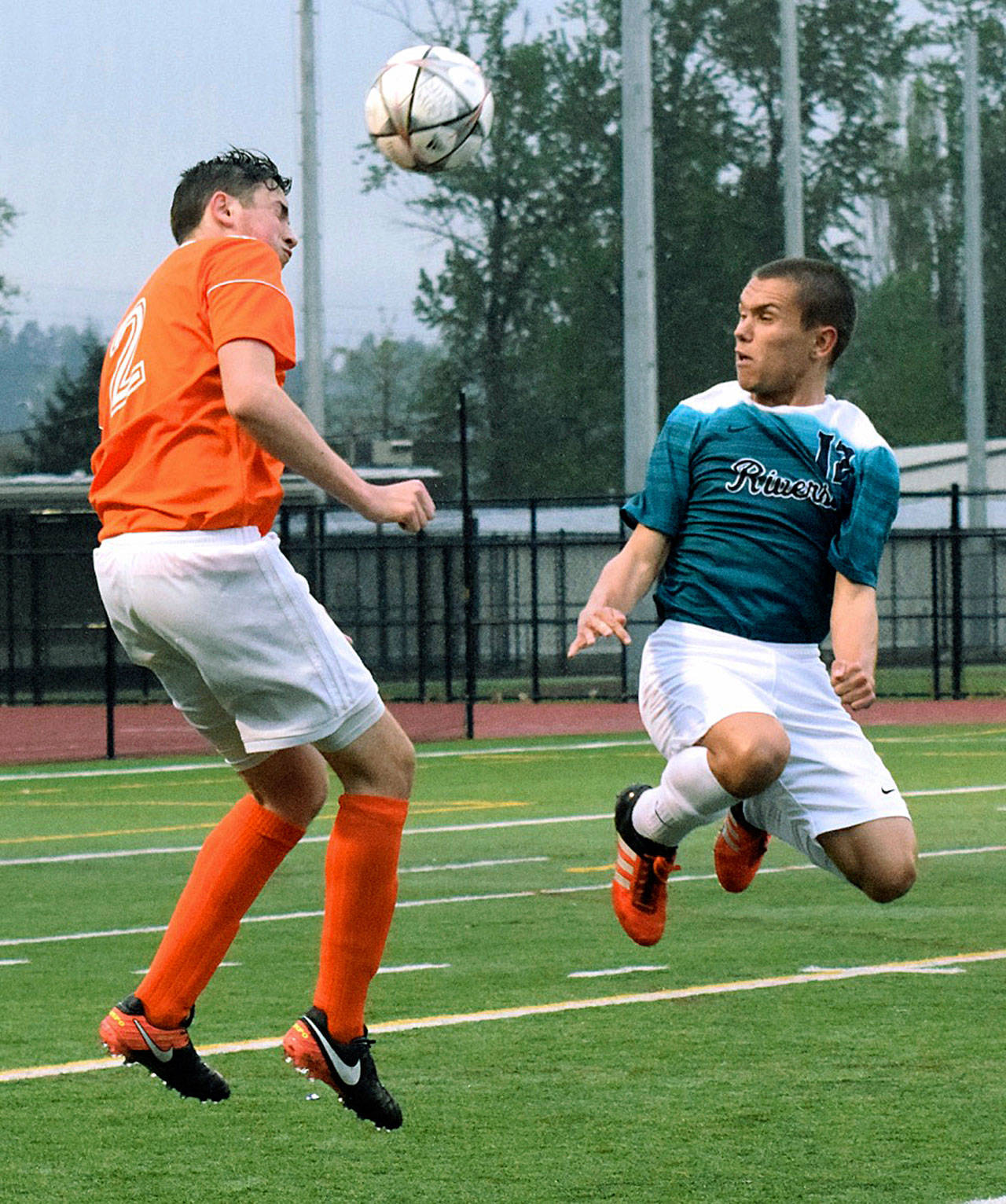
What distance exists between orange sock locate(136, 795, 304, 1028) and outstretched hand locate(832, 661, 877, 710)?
1.45m

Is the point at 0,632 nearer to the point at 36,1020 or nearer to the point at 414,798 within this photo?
the point at 414,798

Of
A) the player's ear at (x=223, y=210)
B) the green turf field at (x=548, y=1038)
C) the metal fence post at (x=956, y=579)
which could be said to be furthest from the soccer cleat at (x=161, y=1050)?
the metal fence post at (x=956, y=579)

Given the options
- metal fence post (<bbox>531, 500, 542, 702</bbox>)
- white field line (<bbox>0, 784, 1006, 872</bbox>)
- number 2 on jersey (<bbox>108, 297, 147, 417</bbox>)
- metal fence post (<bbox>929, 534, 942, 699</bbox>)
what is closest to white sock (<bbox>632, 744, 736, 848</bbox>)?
number 2 on jersey (<bbox>108, 297, 147, 417</bbox>)

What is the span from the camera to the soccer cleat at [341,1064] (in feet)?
16.5

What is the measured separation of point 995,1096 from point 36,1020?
3047mm

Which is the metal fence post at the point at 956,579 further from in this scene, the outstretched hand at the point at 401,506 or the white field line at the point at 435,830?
the outstretched hand at the point at 401,506

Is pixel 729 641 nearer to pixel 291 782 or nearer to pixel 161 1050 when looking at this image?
pixel 291 782

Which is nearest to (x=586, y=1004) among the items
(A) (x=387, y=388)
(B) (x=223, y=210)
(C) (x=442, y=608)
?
(B) (x=223, y=210)

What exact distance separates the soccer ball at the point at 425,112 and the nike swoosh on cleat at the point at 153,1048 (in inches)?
222

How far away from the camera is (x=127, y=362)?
17.1ft

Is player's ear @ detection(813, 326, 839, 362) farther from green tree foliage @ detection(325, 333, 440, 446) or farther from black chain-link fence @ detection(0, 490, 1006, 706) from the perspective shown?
green tree foliage @ detection(325, 333, 440, 446)

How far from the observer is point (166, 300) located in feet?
16.9

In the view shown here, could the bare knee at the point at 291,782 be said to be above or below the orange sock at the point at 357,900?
above

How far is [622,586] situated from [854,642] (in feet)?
2.05
